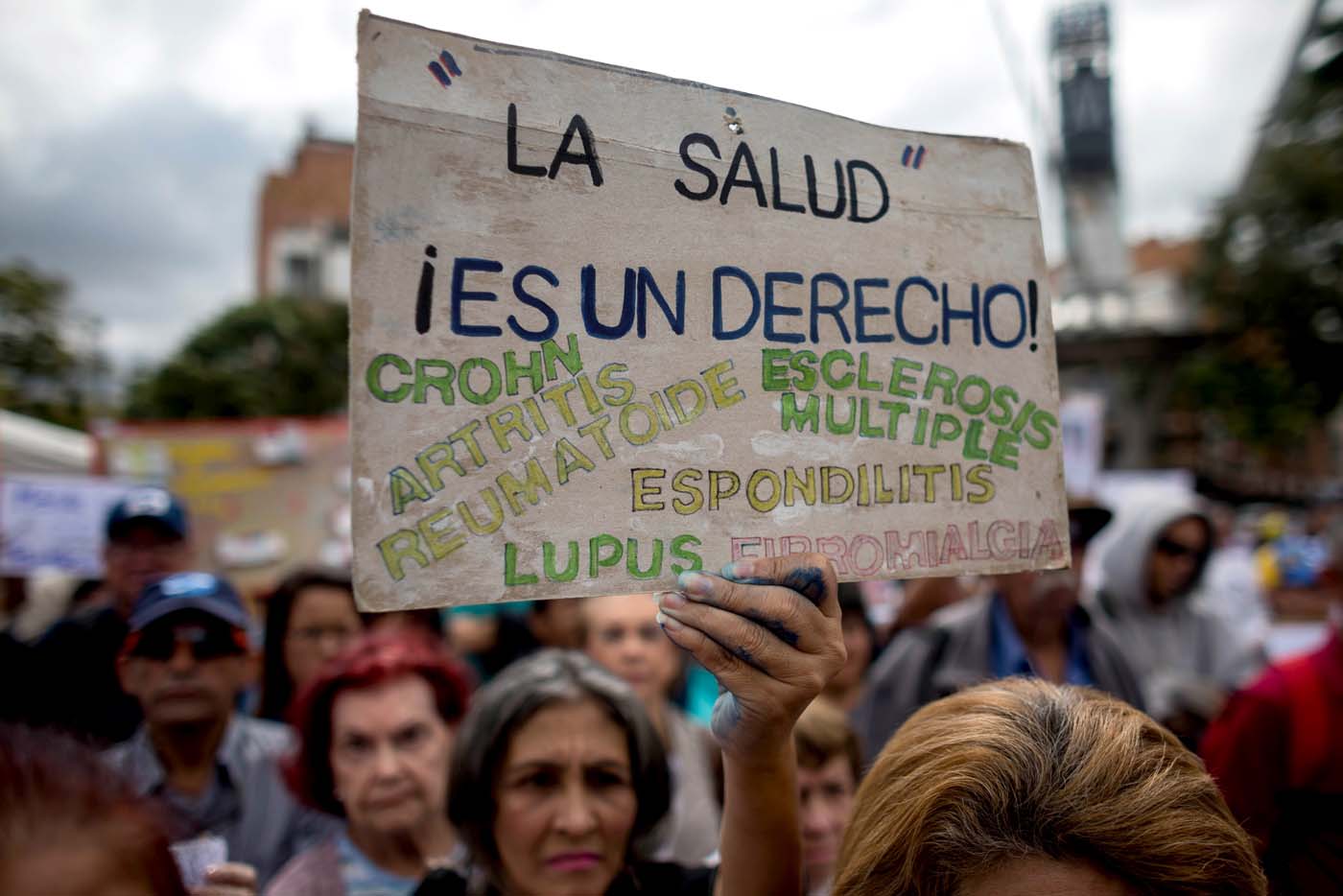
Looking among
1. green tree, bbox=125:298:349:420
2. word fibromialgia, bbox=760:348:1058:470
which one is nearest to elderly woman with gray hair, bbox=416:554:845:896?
word fibromialgia, bbox=760:348:1058:470

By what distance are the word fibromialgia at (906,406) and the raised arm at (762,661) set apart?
24 centimetres

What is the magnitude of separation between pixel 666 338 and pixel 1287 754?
183 centimetres

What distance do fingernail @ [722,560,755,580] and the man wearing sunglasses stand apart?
1.69 m

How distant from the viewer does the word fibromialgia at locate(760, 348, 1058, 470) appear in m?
1.31

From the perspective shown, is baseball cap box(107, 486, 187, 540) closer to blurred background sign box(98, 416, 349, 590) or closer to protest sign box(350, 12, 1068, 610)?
blurred background sign box(98, 416, 349, 590)

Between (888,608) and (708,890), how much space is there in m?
5.50

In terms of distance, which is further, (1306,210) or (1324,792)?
(1306,210)

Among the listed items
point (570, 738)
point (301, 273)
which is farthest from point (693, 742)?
point (301, 273)

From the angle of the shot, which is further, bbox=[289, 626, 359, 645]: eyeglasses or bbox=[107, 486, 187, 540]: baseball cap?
bbox=[289, 626, 359, 645]: eyeglasses

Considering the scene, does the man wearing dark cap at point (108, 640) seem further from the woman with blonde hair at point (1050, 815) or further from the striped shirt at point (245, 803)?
the woman with blonde hair at point (1050, 815)

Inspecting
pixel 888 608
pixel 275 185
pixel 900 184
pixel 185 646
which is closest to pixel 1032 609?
pixel 900 184

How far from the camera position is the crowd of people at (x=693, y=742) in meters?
1.11

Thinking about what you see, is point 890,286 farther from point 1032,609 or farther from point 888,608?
point 888,608

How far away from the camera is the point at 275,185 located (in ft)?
127
